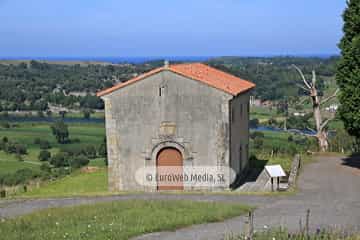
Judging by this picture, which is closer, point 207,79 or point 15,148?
point 207,79

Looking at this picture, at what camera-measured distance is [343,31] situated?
2230cm

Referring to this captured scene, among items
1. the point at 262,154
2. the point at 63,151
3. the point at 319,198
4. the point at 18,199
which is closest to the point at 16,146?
the point at 63,151

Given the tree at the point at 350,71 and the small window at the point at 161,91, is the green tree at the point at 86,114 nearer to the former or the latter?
the small window at the point at 161,91

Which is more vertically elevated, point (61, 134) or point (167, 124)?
point (167, 124)

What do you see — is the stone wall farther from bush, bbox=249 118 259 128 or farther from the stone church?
bush, bbox=249 118 259 128

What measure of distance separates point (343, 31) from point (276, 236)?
1292 centimetres

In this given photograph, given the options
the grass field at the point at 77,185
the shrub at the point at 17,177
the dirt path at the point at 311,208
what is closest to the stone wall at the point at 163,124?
the grass field at the point at 77,185

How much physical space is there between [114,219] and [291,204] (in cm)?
597

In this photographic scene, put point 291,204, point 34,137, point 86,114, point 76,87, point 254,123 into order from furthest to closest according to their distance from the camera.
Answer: point 76,87 < point 86,114 < point 254,123 < point 34,137 < point 291,204

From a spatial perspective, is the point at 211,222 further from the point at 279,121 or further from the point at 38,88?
the point at 38,88

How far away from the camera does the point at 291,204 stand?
17.2 metres

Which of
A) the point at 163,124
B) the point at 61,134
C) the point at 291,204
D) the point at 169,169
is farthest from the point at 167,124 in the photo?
the point at 61,134

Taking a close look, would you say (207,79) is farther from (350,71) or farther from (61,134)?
(61,134)


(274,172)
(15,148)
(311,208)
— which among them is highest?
(274,172)
